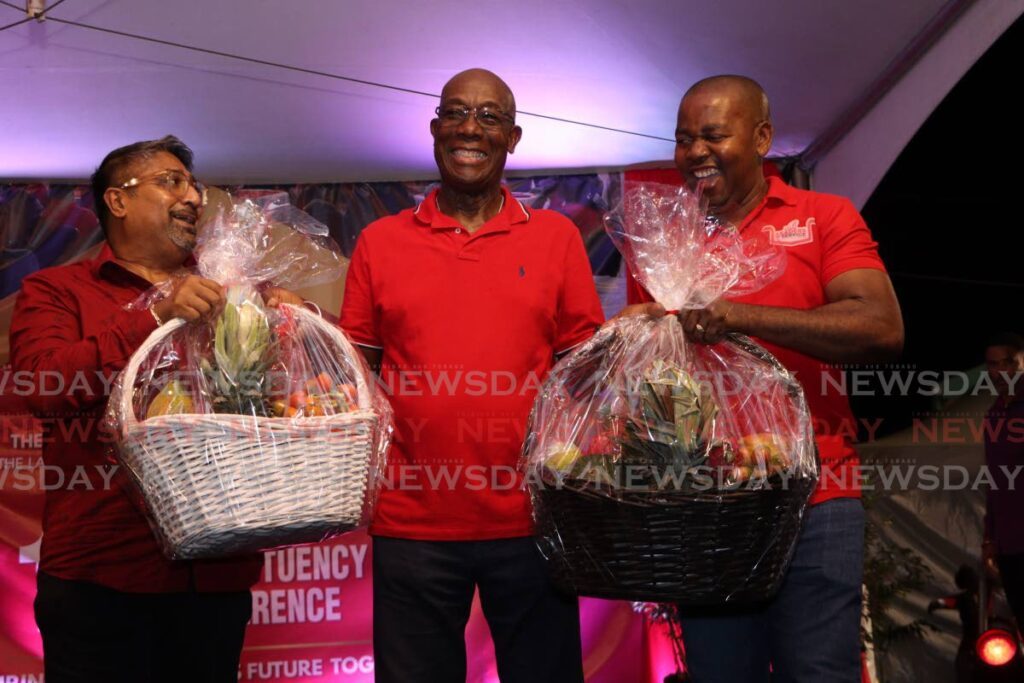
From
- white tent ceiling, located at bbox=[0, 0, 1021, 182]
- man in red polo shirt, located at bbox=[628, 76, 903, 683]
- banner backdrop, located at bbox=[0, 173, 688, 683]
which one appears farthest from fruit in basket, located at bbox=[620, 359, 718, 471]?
banner backdrop, located at bbox=[0, 173, 688, 683]

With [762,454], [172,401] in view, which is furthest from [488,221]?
[762,454]

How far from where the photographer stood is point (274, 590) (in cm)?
458

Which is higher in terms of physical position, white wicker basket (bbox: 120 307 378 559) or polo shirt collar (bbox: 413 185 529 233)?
polo shirt collar (bbox: 413 185 529 233)

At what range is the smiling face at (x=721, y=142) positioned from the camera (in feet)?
7.89

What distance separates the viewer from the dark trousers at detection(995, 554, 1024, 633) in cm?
404

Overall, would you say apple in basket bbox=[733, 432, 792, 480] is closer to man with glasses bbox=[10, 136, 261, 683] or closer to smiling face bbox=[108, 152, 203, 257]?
man with glasses bbox=[10, 136, 261, 683]

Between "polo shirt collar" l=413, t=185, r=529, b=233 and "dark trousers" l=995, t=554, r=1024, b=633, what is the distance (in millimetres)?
2589

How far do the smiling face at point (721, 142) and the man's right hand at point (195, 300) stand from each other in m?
1.07

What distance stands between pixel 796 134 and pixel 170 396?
3166mm

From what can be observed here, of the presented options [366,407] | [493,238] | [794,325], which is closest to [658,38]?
[493,238]

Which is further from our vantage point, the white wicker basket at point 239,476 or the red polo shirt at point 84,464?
the red polo shirt at point 84,464

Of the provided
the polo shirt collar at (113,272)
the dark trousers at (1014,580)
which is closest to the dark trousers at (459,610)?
the polo shirt collar at (113,272)

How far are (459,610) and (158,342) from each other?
3.07 ft
